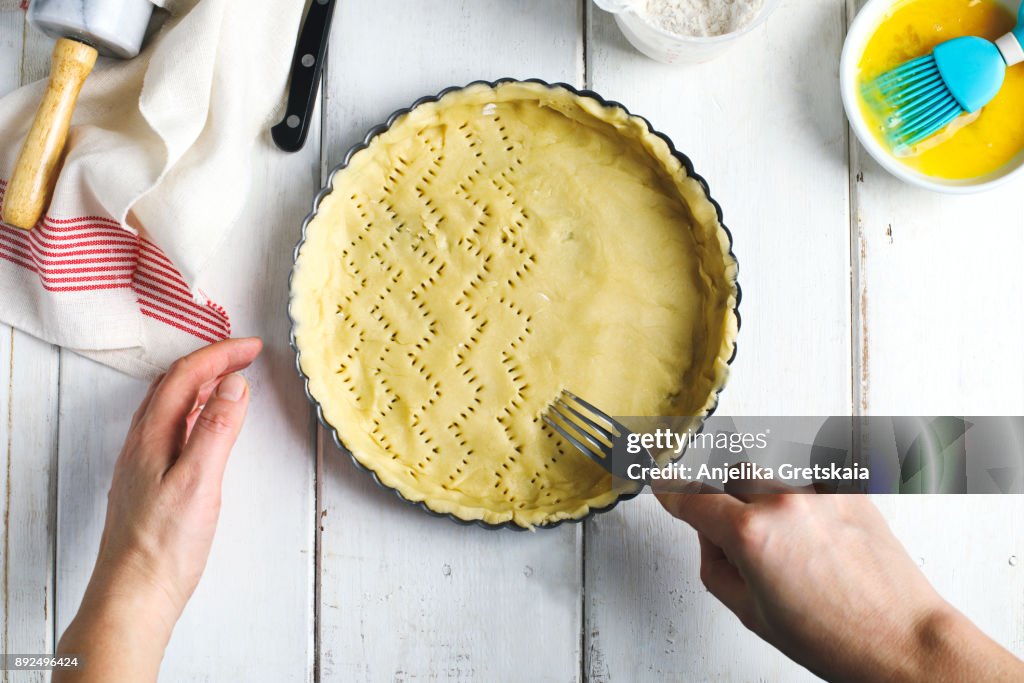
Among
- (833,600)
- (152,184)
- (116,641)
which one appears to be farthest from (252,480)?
(833,600)

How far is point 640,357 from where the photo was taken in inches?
49.0

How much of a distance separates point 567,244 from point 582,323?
129 millimetres

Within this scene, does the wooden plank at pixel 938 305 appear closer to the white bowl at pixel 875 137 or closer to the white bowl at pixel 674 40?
the white bowl at pixel 875 137

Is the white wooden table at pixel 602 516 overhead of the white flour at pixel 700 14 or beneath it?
beneath

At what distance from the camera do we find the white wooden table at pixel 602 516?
1.29m

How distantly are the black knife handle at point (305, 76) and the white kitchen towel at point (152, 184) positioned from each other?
0.09 ft

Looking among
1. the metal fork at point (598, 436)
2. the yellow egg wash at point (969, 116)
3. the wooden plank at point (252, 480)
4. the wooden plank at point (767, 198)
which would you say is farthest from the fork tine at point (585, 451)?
the yellow egg wash at point (969, 116)

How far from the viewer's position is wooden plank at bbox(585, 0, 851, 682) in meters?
1.30

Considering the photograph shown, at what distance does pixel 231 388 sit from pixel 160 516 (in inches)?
8.3

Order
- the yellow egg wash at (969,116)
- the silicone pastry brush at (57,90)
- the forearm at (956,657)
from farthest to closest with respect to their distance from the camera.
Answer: the yellow egg wash at (969,116) → the silicone pastry brush at (57,90) → the forearm at (956,657)

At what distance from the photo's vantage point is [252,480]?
1305 mm

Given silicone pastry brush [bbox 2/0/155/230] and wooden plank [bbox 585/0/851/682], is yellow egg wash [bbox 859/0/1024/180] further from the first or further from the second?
silicone pastry brush [bbox 2/0/155/230]

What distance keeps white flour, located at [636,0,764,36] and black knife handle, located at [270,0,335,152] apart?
51 centimetres

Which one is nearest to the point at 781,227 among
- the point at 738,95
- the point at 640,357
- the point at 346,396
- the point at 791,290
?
the point at 791,290
